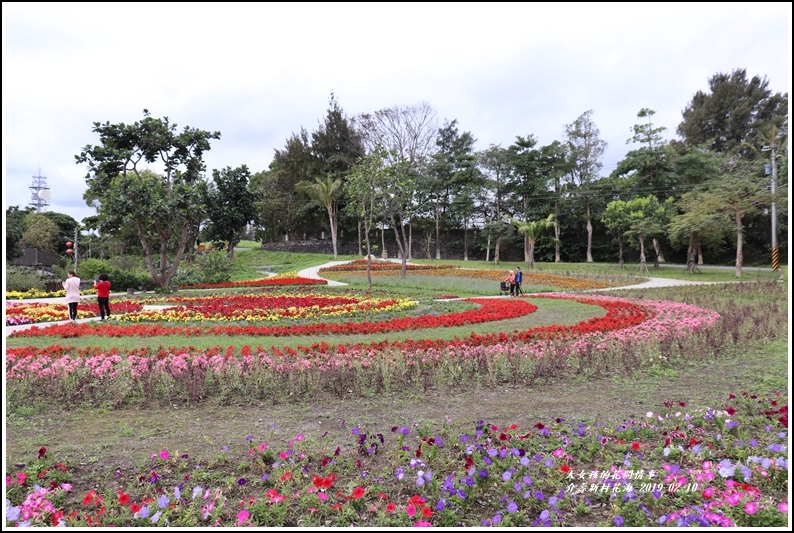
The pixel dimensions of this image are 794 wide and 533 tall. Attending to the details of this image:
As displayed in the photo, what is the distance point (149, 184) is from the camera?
17.6m

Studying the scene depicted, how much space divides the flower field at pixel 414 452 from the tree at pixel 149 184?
43.0 ft

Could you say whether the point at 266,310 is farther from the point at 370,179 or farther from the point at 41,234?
the point at 41,234

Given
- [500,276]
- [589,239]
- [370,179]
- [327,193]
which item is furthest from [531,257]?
[327,193]

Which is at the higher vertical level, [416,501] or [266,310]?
[416,501]

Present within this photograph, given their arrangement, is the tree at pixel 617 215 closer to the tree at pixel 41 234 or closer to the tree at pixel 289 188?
the tree at pixel 289 188

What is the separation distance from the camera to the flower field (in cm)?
230

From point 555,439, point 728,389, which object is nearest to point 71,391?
point 555,439

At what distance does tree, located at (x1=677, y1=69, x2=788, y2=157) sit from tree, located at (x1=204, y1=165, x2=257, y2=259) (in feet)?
107

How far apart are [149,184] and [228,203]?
3614mm

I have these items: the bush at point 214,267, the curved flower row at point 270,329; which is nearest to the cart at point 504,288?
the curved flower row at point 270,329

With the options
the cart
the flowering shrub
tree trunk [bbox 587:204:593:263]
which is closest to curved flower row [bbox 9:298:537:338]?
the flowering shrub

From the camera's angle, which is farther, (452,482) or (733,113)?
(733,113)

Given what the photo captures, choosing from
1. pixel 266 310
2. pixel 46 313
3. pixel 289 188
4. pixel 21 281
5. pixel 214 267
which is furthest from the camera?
pixel 289 188

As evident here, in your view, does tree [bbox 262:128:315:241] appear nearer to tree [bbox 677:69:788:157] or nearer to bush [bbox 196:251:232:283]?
bush [bbox 196:251:232:283]
